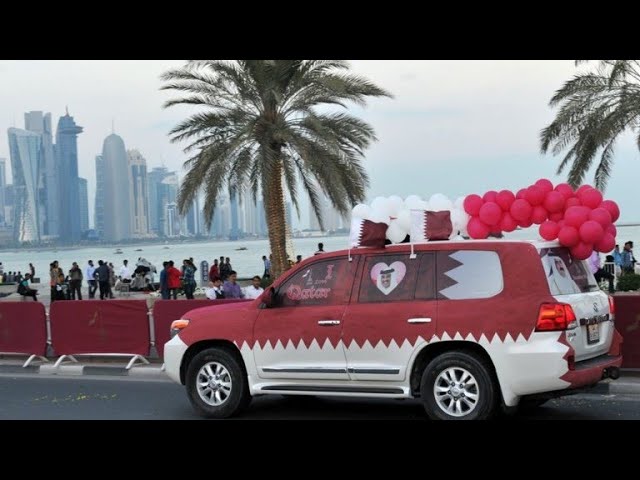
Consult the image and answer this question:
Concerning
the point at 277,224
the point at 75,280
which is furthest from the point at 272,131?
the point at 75,280

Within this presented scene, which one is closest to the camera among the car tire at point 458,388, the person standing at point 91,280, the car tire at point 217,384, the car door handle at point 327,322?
the car tire at point 458,388

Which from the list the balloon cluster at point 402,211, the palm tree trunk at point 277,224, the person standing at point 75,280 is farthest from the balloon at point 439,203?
the person standing at point 75,280

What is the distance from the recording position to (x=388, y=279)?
28.8 ft

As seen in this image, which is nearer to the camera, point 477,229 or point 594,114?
point 477,229

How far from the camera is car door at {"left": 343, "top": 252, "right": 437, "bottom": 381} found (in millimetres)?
8461

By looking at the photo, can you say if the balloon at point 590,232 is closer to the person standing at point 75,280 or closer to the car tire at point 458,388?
the car tire at point 458,388

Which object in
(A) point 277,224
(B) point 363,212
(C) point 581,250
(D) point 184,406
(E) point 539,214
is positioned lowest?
(D) point 184,406

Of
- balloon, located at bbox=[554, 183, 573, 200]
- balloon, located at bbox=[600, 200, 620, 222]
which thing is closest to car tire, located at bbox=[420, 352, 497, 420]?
balloon, located at bbox=[554, 183, 573, 200]

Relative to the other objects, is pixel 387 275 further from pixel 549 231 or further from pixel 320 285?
pixel 549 231

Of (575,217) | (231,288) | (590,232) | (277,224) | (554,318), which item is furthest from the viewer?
(277,224)

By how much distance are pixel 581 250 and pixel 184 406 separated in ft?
15.8

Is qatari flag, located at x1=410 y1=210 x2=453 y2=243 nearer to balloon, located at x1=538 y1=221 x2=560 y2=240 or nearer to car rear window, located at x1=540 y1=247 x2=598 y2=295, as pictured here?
balloon, located at x1=538 y1=221 x2=560 y2=240

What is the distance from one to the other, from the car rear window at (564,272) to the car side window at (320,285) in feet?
6.18

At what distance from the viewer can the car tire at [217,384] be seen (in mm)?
9414
